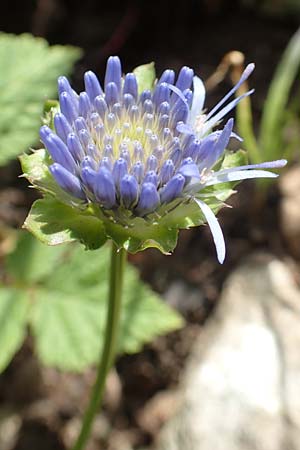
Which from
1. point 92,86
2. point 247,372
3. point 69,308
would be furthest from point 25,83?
point 247,372

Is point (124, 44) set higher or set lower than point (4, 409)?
higher

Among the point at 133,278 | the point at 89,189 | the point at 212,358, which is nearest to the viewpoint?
the point at 89,189

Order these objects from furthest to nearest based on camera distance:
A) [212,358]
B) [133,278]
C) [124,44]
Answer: [124,44]
[212,358]
[133,278]

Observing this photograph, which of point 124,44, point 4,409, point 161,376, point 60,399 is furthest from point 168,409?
point 124,44

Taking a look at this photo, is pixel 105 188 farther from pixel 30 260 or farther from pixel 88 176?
pixel 30 260

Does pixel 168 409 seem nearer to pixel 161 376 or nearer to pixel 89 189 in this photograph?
pixel 161 376

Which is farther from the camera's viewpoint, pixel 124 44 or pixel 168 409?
pixel 124 44

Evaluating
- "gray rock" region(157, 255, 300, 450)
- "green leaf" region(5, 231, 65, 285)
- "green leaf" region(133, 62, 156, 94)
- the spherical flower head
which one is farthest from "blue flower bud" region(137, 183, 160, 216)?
"gray rock" region(157, 255, 300, 450)
